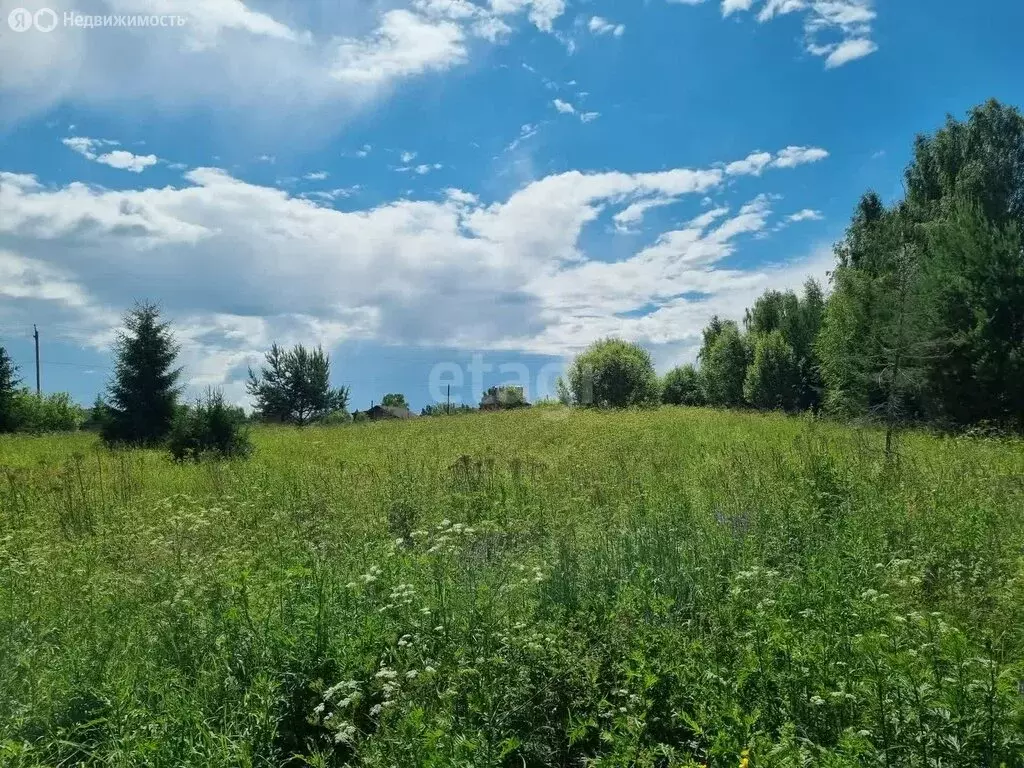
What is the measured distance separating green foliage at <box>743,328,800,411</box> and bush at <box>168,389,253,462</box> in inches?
1360

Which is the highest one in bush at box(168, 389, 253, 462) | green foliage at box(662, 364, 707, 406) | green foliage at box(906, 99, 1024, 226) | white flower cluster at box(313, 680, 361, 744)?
green foliage at box(906, 99, 1024, 226)

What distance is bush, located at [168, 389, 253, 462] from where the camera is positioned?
1412cm

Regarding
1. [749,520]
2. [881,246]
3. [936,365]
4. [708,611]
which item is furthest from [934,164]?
[708,611]

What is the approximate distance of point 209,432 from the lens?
47.2 feet

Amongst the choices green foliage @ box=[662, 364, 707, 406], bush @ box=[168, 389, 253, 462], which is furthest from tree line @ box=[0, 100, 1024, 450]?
green foliage @ box=[662, 364, 707, 406]

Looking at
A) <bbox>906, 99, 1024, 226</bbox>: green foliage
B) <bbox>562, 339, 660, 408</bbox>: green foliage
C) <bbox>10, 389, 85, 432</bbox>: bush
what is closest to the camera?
<bbox>906, 99, 1024, 226</bbox>: green foliage

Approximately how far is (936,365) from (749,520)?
1745 centimetres

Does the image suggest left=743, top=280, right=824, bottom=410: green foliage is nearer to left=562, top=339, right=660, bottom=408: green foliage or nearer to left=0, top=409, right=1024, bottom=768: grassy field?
left=562, top=339, right=660, bottom=408: green foliage

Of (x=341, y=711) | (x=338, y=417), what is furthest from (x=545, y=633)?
(x=338, y=417)

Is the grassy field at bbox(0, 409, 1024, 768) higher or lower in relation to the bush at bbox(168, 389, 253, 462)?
lower

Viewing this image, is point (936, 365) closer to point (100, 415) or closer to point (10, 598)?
point (10, 598)

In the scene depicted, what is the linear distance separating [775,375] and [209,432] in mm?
36435

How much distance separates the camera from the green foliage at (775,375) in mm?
40303

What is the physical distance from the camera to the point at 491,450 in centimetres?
1262
